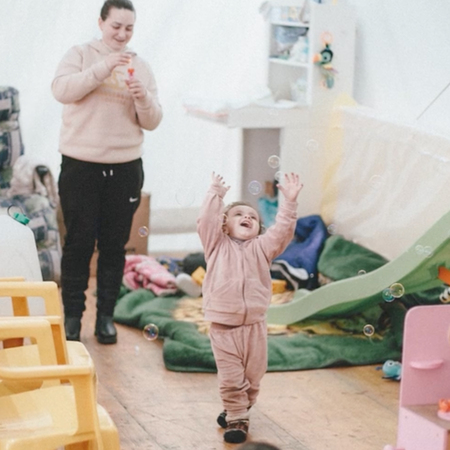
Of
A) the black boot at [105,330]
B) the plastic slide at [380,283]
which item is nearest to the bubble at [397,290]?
the plastic slide at [380,283]

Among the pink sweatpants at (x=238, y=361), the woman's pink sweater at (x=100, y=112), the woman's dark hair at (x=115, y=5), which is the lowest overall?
the pink sweatpants at (x=238, y=361)

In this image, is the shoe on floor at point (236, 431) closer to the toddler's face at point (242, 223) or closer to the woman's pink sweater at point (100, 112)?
the toddler's face at point (242, 223)

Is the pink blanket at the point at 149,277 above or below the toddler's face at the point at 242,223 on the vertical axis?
below

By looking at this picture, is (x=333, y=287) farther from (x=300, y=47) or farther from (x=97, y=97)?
(x=300, y=47)

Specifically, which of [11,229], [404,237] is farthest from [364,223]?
[11,229]

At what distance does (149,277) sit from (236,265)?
158 cm

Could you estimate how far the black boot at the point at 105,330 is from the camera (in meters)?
3.66

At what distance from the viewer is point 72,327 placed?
354 centimetres

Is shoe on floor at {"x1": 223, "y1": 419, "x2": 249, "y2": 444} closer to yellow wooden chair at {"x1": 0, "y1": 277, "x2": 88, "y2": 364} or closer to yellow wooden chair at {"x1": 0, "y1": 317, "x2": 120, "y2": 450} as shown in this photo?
yellow wooden chair at {"x1": 0, "y1": 277, "x2": 88, "y2": 364}

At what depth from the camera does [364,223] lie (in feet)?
14.9

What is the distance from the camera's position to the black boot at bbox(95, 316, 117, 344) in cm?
366

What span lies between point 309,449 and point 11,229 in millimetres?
1051

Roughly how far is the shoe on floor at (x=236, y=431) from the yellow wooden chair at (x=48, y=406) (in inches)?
27.7

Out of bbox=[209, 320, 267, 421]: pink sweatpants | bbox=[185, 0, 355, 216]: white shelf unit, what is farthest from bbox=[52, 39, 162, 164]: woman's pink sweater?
bbox=[185, 0, 355, 216]: white shelf unit
